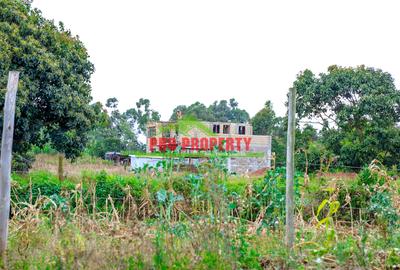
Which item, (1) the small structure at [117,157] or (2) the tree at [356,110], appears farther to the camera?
(1) the small structure at [117,157]

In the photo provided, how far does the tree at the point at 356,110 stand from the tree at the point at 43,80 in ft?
34.0

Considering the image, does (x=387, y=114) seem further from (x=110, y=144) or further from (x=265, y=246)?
(x=265, y=246)

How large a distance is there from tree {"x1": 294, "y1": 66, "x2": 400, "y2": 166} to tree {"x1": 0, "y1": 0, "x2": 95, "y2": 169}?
10368 millimetres

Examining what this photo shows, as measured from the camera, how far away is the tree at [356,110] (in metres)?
21.7

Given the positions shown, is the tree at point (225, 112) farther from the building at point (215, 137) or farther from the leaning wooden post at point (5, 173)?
the leaning wooden post at point (5, 173)

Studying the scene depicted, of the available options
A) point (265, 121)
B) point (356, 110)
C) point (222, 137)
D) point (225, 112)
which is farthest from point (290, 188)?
point (225, 112)

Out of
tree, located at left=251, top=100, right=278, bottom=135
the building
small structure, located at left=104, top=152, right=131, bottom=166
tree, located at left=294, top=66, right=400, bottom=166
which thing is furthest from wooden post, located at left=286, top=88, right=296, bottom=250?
tree, located at left=251, top=100, right=278, bottom=135

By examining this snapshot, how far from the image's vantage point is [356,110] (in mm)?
22516

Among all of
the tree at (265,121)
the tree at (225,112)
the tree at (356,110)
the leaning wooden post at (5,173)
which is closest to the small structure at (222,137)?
the tree at (265,121)

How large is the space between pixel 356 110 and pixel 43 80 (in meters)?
13.9

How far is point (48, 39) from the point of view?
14.4 metres

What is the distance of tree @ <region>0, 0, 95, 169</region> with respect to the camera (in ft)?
42.7

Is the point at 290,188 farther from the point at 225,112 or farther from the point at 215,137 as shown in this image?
the point at 225,112

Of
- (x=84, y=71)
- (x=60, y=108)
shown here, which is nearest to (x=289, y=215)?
(x=60, y=108)
